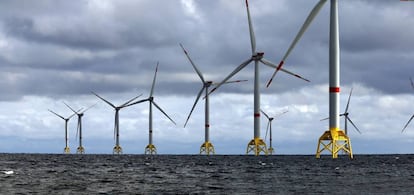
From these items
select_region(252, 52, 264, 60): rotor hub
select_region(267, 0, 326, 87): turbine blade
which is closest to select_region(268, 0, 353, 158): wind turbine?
select_region(267, 0, 326, 87): turbine blade

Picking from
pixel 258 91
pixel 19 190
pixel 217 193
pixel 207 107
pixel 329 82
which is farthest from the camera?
pixel 207 107

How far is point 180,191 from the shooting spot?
54.2 metres

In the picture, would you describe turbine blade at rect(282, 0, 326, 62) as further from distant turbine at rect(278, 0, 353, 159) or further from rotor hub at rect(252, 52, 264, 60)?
rotor hub at rect(252, 52, 264, 60)

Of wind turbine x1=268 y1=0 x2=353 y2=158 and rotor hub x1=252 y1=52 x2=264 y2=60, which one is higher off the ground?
rotor hub x1=252 y1=52 x2=264 y2=60

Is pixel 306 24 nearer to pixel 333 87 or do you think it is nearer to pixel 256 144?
pixel 333 87

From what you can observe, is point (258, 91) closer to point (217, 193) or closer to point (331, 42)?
point (331, 42)

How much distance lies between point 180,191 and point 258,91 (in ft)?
348

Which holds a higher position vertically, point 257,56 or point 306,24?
point 257,56

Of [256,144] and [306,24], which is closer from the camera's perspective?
[306,24]

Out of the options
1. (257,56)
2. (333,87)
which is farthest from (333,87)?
(257,56)

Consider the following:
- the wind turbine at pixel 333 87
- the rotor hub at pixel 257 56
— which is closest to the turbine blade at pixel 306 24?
the wind turbine at pixel 333 87

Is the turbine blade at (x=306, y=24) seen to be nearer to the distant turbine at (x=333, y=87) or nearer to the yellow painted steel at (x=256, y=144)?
the distant turbine at (x=333, y=87)

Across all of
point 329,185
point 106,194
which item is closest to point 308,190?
point 329,185

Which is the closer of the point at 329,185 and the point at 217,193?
the point at 217,193
